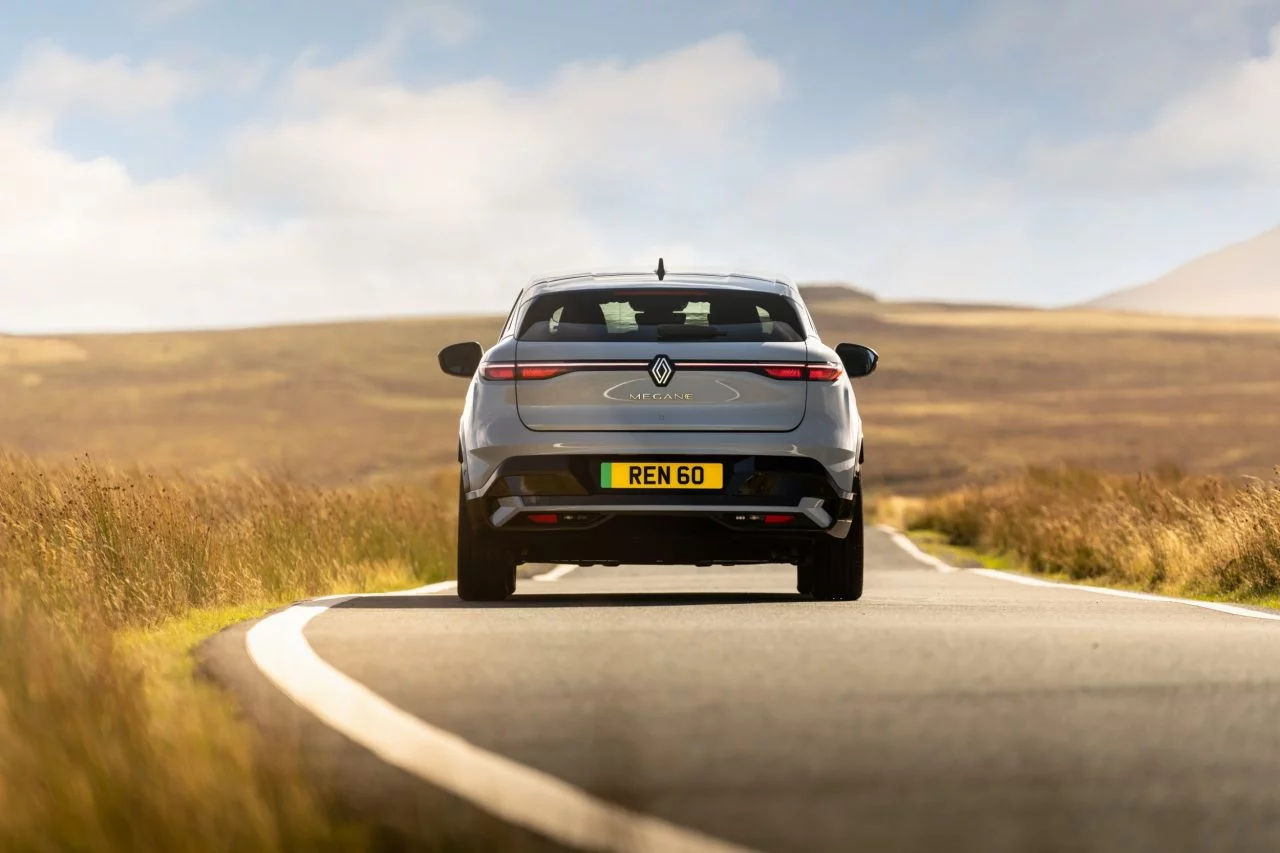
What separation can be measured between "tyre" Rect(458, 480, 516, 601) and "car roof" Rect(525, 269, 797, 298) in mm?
1271

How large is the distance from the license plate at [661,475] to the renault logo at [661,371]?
419 millimetres

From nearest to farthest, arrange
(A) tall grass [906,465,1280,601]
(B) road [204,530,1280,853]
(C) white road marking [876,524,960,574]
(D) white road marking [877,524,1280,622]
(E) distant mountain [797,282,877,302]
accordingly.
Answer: (B) road [204,530,1280,853], (D) white road marking [877,524,1280,622], (A) tall grass [906,465,1280,601], (C) white road marking [876,524,960,574], (E) distant mountain [797,282,877,302]

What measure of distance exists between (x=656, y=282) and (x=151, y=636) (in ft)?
11.9

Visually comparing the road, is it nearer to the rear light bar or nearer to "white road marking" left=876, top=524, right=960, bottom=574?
the rear light bar

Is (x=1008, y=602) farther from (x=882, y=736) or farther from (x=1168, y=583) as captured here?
(x=882, y=736)

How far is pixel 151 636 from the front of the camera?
943 cm

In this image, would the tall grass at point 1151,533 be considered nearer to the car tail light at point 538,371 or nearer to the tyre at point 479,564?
the tyre at point 479,564

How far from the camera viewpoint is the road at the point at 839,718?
181 inches

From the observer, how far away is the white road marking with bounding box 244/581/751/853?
4.29 m

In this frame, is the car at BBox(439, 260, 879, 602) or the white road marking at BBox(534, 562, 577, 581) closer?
the car at BBox(439, 260, 879, 602)

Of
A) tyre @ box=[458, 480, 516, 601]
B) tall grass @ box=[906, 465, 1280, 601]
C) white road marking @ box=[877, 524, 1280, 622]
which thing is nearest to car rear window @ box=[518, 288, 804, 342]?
tyre @ box=[458, 480, 516, 601]

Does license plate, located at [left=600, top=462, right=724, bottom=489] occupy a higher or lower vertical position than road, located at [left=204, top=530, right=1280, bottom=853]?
higher

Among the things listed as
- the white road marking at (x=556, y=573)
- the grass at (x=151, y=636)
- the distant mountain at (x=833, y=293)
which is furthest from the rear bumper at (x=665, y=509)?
the distant mountain at (x=833, y=293)

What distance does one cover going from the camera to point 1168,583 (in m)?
17.0
